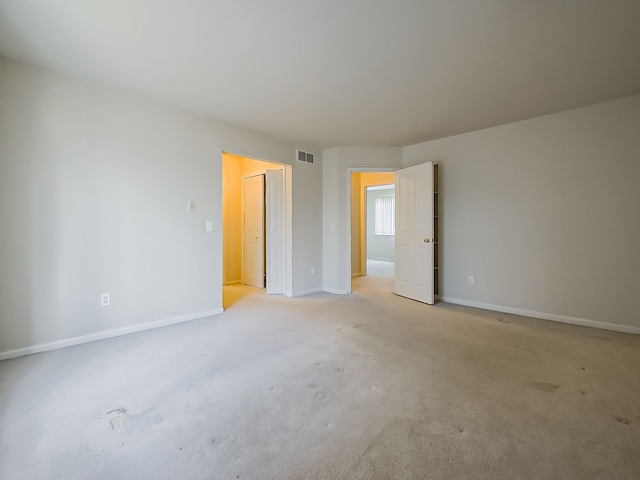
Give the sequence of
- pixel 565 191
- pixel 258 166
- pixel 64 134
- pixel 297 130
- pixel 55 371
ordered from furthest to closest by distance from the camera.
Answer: pixel 258 166 < pixel 297 130 < pixel 565 191 < pixel 64 134 < pixel 55 371

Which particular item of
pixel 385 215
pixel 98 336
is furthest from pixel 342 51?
pixel 385 215

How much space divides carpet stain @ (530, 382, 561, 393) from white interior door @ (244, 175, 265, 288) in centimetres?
410

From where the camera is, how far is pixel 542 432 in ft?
4.91

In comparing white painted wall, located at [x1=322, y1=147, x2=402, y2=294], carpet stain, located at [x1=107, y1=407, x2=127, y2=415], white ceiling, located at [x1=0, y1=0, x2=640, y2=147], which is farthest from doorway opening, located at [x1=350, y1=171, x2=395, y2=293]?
carpet stain, located at [x1=107, y1=407, x2=127, y2=415]

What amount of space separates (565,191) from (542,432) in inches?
117

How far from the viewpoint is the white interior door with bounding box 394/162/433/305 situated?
4113mm

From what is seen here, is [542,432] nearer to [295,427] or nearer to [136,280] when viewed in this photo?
[295,427]

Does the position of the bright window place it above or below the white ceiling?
below

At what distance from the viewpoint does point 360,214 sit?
678 cm

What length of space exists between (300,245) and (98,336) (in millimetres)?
2773

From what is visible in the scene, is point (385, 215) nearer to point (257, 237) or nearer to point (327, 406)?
point (257, 237)

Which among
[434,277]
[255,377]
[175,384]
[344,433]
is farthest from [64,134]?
[434,277]

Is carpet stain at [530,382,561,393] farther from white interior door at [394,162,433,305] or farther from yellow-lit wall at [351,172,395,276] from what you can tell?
yellow-lit wall at [351,172,395,276]

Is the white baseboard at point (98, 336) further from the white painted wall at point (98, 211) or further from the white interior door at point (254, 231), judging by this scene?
the white interior door at point (254, 231)
